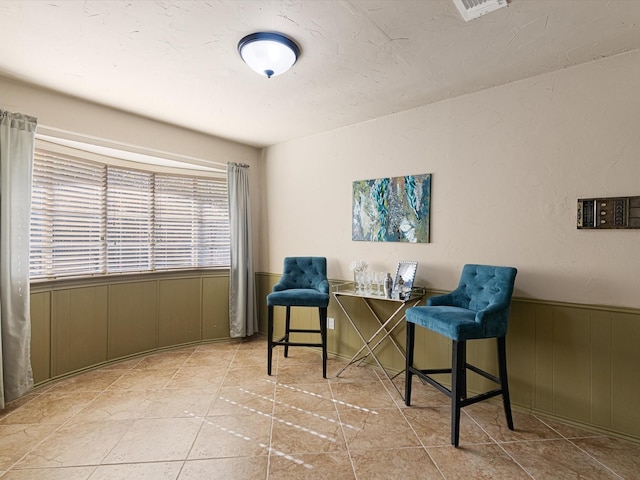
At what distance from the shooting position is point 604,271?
215 cm

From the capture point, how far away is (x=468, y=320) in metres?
2.06

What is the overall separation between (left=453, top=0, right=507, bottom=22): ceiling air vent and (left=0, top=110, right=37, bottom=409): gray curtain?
10.2 ft

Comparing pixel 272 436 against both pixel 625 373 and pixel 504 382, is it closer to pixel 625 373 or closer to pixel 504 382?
pixel 504 382

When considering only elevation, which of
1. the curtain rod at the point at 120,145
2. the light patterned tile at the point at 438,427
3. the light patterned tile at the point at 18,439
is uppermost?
the curtain rod at the point at 120,145

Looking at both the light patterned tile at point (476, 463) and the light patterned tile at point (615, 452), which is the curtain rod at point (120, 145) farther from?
the light patterned tile at point (615, 452)

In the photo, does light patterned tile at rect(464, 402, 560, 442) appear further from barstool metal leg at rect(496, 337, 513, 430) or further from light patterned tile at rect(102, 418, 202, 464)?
light patterned tile at rect(102, 418, 202, 464)

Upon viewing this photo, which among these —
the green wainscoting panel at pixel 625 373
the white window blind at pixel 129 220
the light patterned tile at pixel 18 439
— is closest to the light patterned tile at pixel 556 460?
the green wainscoting panel at pixel 625 373

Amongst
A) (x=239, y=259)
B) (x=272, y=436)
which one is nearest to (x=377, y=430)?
(x=272, y=436)

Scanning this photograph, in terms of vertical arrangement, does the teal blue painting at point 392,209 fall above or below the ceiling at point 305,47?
below

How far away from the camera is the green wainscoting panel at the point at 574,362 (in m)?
2.07

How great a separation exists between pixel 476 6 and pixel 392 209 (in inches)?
66.6

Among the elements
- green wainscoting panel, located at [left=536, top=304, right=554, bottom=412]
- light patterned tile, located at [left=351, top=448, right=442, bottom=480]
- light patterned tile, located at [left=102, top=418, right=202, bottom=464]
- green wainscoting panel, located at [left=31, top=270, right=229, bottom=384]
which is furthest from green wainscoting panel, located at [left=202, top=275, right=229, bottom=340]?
green wainscoting panel, located at [left=536, top=304, right=554, bottom=412]

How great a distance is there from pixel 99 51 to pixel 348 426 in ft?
9.67

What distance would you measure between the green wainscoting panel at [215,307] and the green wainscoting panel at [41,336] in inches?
58.5
